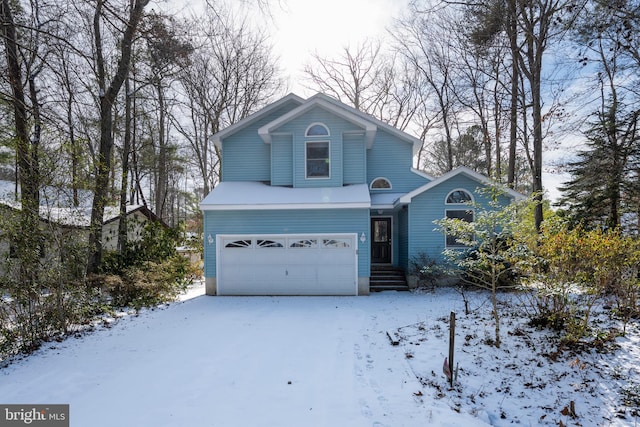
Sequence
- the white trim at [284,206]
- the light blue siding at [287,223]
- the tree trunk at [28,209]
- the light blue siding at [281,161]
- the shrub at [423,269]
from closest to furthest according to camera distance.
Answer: the tree trunk at [28,209], the white trim at [284,206], the light blue siding at [287,223], the shrub at [423,269], the light blue siding at [281,161]

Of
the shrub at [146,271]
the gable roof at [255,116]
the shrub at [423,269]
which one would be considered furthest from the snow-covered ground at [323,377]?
the gable roof at [255,116]

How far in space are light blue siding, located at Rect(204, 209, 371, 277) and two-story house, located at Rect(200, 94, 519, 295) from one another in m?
0.03

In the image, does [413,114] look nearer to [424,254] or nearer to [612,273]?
[424,254]

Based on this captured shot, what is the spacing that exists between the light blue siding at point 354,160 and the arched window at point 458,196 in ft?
9.79

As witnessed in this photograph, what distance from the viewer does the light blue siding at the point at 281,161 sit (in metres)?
11.3

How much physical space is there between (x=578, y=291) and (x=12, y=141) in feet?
32.6

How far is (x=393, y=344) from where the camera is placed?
5785 millimetres

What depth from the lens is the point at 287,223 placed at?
33.7 ft

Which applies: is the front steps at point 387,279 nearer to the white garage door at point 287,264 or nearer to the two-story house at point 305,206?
the two-story house at point 305,206

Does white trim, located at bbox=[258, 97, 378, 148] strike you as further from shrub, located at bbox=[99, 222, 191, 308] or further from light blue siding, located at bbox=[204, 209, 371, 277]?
shrub, located at bbox=[99, 222, 191, 308]

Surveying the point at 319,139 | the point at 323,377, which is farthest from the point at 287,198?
the point at 323,377

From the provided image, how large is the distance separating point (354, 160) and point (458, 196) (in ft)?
12.4

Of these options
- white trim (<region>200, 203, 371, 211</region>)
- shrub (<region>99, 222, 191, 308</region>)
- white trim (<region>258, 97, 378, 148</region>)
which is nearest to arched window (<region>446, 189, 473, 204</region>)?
white trim (<region>200, 203, 371, 211</region>)

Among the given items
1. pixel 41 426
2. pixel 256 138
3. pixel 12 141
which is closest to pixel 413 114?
pixel 256 138
